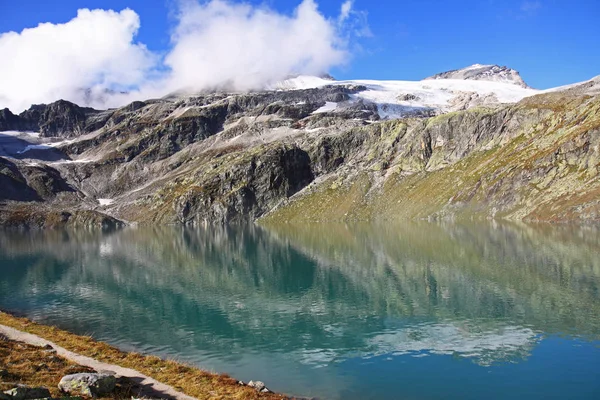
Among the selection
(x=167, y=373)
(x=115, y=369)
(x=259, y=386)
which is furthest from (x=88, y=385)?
(x=259, y=386)

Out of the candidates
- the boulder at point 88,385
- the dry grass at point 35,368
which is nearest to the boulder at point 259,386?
the dry grass at point 35,368

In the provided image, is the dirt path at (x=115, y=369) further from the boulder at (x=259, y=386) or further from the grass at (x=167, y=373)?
the boulder at (x=259, y=386)

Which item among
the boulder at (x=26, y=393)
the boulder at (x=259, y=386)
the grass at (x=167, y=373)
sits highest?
the boulder at (x=26, y=393)

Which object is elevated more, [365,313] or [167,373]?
[365,313]

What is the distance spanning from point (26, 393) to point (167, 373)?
11.6 metres

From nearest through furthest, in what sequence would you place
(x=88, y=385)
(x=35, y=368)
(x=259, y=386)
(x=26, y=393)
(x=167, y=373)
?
1. (x=26, y=393)
2. (x=88, y=385)
3. (x=35, y=368)
4. (x=259, y=386)
5. (x=167, y=373)

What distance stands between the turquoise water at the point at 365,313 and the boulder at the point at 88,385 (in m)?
11.8

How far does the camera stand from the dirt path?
83.9 feet

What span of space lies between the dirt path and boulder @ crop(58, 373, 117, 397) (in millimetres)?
2141

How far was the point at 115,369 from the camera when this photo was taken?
30.0 meters

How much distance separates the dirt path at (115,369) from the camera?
25.6 meters

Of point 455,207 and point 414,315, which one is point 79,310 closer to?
point 414,315

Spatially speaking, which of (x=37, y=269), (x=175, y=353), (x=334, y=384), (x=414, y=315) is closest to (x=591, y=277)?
(x=414, y=315)

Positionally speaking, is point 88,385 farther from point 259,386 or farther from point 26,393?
point 259,386
